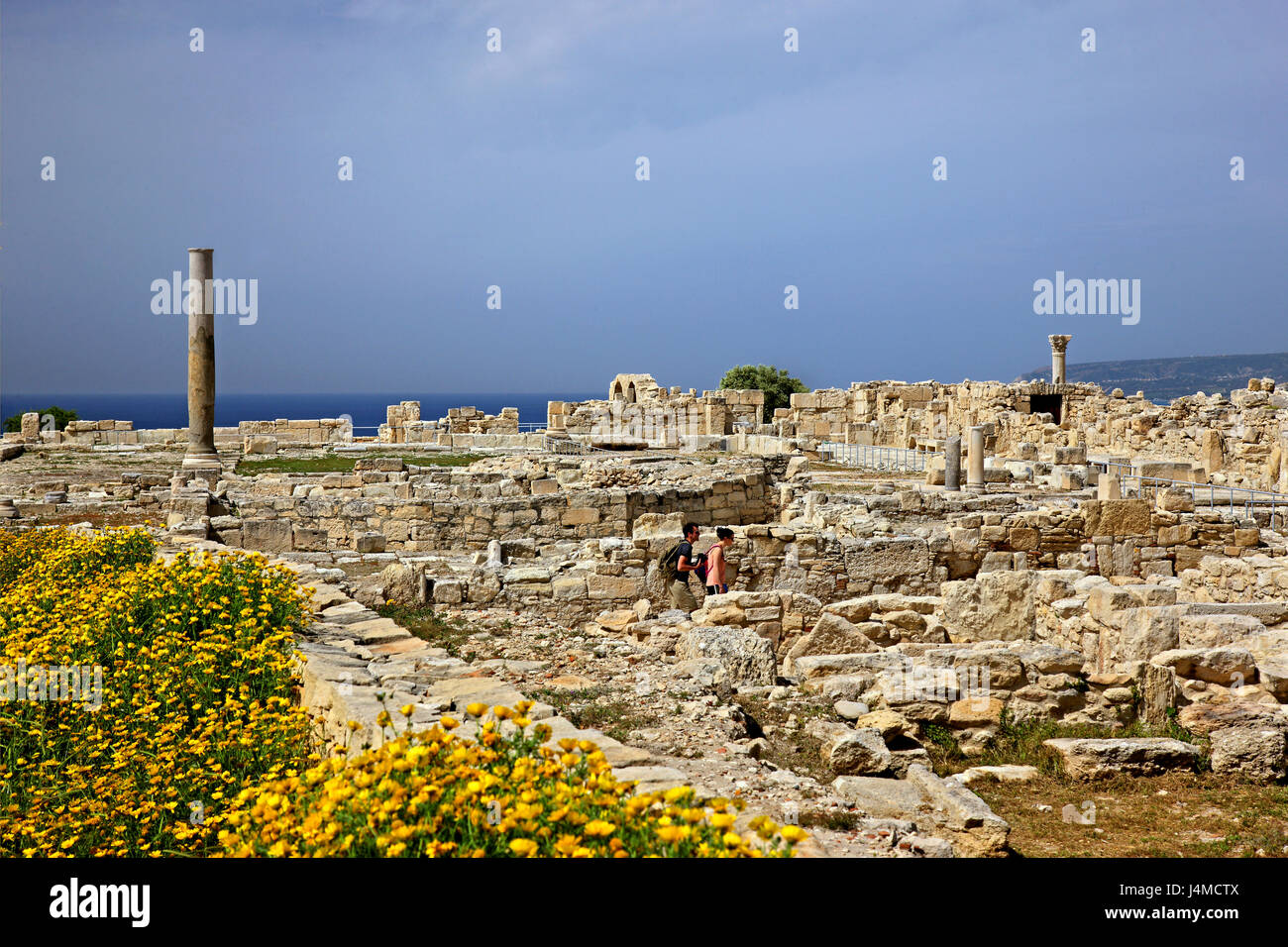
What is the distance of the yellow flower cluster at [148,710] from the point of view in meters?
4.67

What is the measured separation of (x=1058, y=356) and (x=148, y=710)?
46863mm

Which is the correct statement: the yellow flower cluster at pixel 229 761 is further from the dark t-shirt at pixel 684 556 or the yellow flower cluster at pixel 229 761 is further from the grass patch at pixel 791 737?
the dark t-shirt at pixel 684 556

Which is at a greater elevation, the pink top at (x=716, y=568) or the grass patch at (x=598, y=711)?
Answer: the pink top at (x=716, y=568)

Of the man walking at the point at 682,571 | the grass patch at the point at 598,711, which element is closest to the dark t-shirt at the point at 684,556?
the man walking at the point at 682,571

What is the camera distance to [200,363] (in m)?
21.8

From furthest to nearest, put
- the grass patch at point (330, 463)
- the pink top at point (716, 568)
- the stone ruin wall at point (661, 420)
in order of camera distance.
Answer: the stone ruin wall at point (661, 420), the grass patch at point (330, 463), the pink top at point (716, 568)

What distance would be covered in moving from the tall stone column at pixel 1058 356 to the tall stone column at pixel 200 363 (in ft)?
118
